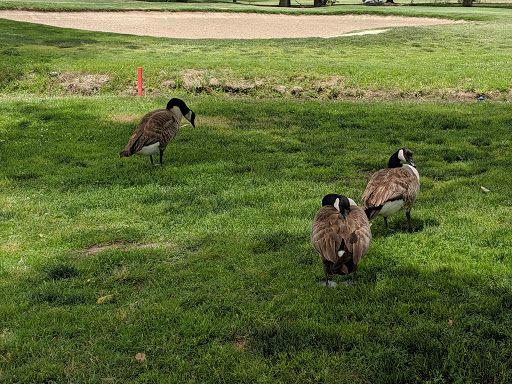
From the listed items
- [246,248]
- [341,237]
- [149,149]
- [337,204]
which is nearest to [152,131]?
[149,149]

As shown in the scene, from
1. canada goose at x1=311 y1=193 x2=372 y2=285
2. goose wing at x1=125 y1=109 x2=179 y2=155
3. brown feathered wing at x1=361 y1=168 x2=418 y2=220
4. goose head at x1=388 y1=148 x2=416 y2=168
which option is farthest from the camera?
goose wing at x1=125 y1=109 x2=179 y2=155

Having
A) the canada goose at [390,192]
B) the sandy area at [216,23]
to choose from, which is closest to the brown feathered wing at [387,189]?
the canada goose at [390,192]

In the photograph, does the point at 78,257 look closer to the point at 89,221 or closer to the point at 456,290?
the point at 89,221

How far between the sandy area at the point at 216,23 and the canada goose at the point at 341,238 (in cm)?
3386

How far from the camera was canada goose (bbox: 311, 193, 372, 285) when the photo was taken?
5930 mm

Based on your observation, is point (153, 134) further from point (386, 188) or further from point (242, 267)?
point (386, 188)

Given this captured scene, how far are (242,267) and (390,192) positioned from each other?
2.38 meters

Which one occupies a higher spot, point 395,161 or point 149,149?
point 395,161

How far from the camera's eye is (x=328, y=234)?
6.07 meters

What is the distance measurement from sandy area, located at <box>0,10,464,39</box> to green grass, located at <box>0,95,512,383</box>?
28.8m

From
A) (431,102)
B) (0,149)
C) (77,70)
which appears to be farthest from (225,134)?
(77,70)

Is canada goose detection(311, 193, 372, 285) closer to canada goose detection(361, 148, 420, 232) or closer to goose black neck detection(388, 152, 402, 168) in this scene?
canada goose detection(361, 148, 420, 232)

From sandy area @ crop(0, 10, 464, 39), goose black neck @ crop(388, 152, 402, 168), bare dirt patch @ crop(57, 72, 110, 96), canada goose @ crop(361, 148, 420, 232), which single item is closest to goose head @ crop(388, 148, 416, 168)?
goose black neck @ crop(388, 152, 402, 168)

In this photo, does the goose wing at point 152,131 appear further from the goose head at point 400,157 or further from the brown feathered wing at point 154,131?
the goose head at point 400,157
